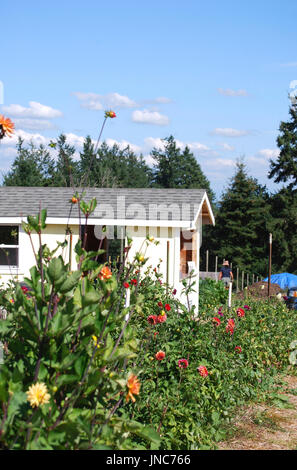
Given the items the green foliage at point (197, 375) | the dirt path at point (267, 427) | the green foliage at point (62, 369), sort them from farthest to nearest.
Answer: the dirt path at point (267, 427) → the green foliage at point (197, 375) → the green foliage at point (62, 369)

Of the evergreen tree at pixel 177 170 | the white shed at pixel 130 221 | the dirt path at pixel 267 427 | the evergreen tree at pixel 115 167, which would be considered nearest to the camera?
the dirt path at pixel 267 427

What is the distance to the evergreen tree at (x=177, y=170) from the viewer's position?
48500 millimetres

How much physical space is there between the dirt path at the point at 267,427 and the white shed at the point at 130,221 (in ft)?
22.4

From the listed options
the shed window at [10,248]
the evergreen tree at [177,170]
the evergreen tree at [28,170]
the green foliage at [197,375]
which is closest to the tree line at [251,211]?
the evergreen tree at [28,170]

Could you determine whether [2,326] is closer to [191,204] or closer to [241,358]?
[241,358]

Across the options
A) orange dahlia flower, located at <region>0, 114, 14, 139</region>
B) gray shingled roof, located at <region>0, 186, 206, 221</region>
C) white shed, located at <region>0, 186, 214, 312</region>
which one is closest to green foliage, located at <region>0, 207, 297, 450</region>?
orange dahlia flower, located at <region>0, 114, 14, 139</region>

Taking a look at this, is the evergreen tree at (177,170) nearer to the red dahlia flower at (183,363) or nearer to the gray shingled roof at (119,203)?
the gray shingled roof at (119,203)

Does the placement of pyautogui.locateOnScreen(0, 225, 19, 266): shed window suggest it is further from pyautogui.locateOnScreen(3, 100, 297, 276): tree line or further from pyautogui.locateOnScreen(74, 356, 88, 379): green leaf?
pyautogui.locateOnScreen(3, 100, 297, 276): tree line

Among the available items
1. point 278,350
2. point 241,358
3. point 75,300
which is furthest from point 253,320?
point 75,300

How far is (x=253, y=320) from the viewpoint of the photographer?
6.29 metres

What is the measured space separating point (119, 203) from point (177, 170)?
34.4 meters

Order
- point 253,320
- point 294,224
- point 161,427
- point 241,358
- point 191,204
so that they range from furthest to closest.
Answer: point 294,224 < point 191,204 < point 253,320 < point 241,358 < point 161,427

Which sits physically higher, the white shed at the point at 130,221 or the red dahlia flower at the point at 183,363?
the white shed at the point at 130,221

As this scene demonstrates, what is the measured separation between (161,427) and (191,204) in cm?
1041
